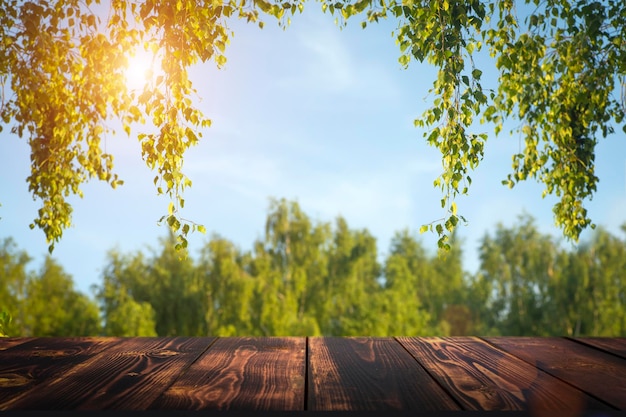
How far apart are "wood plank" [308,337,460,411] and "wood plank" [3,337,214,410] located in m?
0.54

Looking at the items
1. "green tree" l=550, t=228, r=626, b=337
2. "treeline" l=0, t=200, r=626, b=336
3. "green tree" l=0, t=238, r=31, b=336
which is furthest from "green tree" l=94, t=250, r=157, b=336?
"green tree" l=550, t=228, r=626, b=337

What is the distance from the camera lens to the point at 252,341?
336 centimetres

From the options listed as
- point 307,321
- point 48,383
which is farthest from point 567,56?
point 307,321

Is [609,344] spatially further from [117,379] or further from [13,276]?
[13,276]

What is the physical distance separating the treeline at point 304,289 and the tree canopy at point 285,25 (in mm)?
20134

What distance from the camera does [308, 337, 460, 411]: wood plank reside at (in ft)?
6.35

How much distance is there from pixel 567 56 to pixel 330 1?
3397 mm

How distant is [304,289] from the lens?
31.2 meters

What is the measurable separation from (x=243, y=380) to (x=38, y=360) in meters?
1.04

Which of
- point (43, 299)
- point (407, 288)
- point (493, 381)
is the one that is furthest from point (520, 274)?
point (493, 381)

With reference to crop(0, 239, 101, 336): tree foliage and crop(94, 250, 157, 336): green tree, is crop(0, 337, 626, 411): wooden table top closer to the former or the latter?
crop(94, 250, 157, 336): green tree

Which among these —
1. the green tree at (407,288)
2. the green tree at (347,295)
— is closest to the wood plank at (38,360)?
the green tree at (347,295)

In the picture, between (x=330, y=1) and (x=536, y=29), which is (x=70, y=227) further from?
(x=536, y=29)

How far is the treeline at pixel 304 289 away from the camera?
27812 mm
